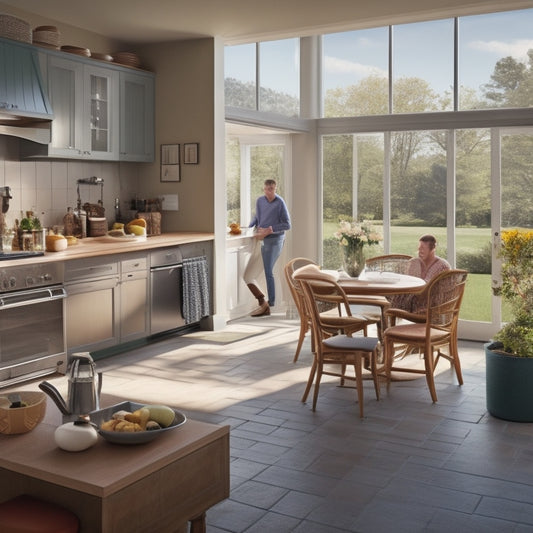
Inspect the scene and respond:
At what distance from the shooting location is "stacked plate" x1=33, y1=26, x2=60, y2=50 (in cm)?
632

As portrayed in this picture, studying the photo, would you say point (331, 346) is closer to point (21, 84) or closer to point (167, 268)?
point (167, 268)

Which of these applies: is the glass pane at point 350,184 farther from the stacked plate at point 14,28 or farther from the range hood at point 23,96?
the stacked plate at point 14,28

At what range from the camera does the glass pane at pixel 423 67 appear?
25.5ft

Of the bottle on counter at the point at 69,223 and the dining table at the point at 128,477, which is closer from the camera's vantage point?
the dining table at the point at 128,477

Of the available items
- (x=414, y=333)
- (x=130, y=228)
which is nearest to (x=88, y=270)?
(x=130, y=228)

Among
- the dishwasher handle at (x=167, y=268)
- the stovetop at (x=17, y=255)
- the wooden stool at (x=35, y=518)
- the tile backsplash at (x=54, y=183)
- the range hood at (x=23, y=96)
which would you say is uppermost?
the range hood at (x=23, y=96)

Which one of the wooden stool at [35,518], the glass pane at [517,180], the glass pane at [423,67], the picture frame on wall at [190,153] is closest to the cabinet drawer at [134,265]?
the picture frame on wall at [190,153]

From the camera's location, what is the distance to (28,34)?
6.07 m

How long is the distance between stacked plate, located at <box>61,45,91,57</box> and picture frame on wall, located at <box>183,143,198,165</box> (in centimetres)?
145

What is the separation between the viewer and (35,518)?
2.37m

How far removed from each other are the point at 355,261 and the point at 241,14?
2.50 meters

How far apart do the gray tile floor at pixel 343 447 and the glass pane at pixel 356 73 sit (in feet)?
10.7

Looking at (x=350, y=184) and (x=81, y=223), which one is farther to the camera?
(x=350, y=184)

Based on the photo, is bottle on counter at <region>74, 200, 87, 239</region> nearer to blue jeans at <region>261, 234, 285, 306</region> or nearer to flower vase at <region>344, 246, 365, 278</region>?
blue jeans at <region>261, 234, 285, 306</region>
